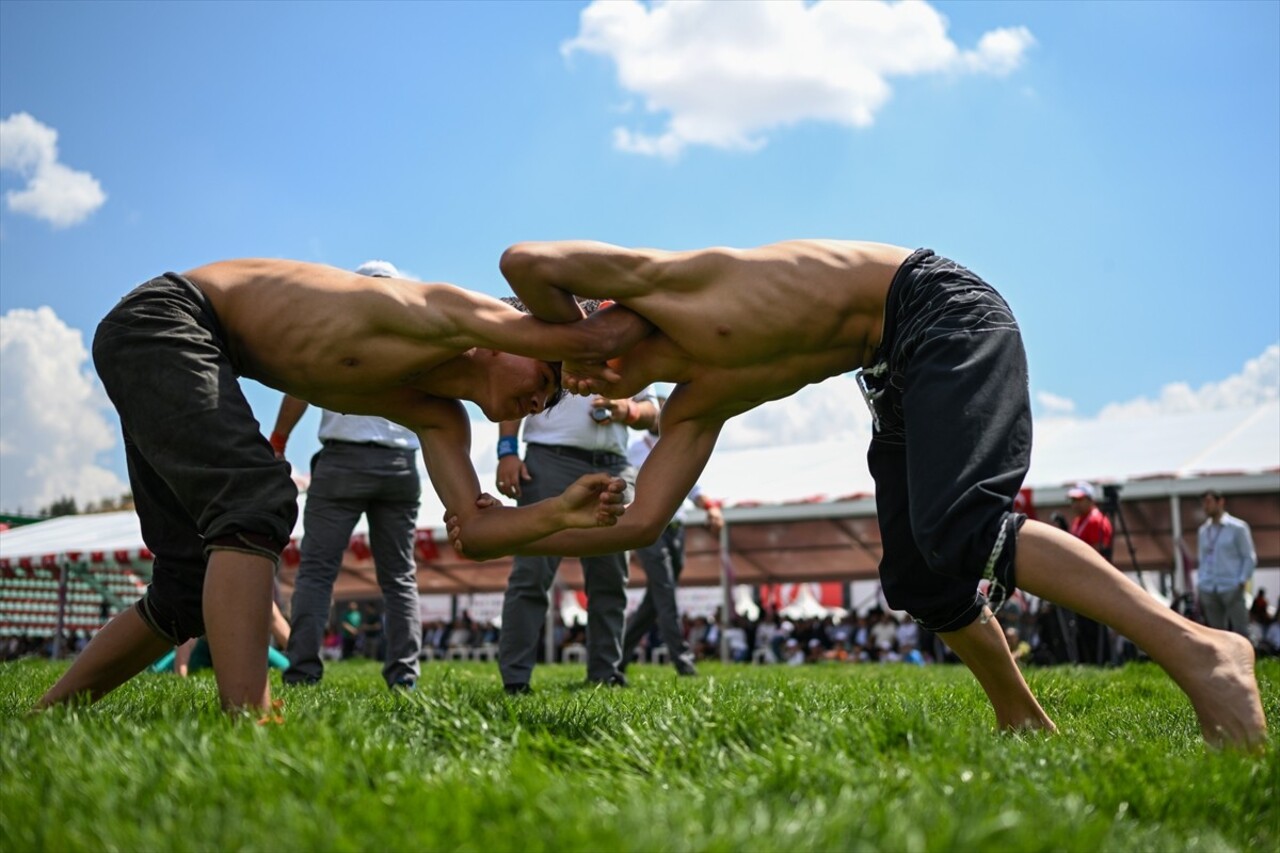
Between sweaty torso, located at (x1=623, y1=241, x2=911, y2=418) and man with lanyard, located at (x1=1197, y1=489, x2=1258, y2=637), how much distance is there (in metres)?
11.1

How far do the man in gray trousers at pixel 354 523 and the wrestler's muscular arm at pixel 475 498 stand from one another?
2311 millimetres

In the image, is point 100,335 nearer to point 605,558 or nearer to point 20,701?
point 20,701

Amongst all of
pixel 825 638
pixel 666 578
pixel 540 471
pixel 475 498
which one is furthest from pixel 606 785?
pixel 825 638

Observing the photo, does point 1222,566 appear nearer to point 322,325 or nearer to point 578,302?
point 578,302

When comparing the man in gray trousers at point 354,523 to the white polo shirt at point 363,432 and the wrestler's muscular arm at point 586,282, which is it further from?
the wrestler's muscular arm at point 586,282

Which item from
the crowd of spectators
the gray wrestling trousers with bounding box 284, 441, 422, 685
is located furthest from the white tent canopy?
the gray wrestling trousers with bounding box 284, 441, 422, 685

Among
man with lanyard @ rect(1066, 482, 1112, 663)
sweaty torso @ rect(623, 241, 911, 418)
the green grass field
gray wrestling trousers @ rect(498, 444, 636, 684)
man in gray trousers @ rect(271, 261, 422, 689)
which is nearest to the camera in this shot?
the green grass field

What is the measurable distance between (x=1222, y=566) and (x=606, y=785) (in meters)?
12.5

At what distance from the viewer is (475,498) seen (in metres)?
4.16

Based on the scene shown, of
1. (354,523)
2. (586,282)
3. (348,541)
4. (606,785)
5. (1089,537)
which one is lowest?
(606,785)

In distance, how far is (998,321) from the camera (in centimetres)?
335

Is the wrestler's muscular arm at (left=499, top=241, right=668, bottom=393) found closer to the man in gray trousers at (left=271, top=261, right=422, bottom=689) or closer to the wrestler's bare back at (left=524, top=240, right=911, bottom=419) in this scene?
the wrestler's bare back at (left=524, top=240, right=911, bottom=419)

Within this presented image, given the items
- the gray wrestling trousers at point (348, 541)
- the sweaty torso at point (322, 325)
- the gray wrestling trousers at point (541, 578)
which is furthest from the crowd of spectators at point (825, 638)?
the sweaty torso at point (322, 325)

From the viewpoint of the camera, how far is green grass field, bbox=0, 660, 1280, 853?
1.80 metres
